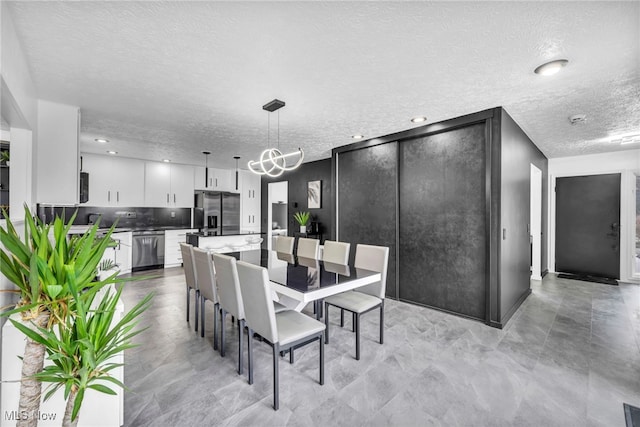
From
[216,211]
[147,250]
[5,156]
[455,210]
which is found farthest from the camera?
[216,211]

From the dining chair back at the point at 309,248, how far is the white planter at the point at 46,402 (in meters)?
2.28

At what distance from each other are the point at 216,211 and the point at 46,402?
18.7 ft

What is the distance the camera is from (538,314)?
352 centimetres

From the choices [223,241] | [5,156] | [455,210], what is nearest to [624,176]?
[455,210]

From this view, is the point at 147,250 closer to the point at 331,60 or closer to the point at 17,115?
the point at 17,115

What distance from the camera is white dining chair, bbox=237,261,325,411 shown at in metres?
1.84

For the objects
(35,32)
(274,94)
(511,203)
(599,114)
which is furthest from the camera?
(511,203)

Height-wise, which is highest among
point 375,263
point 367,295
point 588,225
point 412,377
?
point 588,225

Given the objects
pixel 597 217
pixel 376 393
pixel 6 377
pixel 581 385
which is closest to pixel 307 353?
pixel 376 393

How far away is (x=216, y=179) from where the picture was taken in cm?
718

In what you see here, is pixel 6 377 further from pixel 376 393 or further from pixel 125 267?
pixel 125 267

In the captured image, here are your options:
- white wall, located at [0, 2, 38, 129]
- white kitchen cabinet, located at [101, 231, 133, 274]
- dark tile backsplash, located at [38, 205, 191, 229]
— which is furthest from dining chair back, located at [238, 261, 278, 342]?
dark tile backsplash, located at [38, 205, 191, 229]

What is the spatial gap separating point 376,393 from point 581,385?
1562mm

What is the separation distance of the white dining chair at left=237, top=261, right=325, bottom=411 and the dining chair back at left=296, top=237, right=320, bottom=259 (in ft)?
4.74
